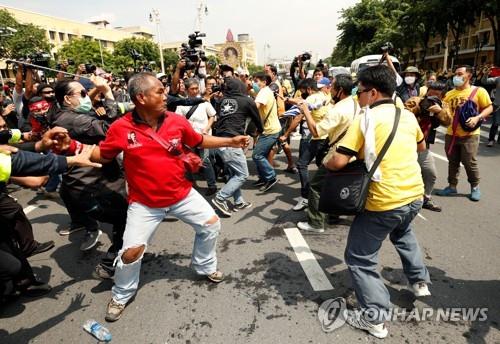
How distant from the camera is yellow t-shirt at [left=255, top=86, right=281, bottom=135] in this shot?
17.2ft

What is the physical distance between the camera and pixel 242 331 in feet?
8.14

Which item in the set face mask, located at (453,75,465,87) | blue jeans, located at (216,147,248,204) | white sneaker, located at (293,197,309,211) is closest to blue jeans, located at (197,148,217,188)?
blue jeans, located at (216,147,248,204)

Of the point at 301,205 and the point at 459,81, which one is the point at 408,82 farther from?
the point at 301,205

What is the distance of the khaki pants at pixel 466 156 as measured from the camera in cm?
473

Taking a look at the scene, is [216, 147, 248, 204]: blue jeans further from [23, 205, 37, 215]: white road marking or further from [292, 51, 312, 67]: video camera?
[292, 51, 312, 67]: video camera

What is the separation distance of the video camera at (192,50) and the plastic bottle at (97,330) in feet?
12.5

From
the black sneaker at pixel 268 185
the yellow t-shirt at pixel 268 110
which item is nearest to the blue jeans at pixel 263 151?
the yellow t-shirt at pixel 268 110

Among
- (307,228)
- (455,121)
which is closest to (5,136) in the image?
(307,228)

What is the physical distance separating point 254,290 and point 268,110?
10.6 ft

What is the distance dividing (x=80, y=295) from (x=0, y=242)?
831 mm

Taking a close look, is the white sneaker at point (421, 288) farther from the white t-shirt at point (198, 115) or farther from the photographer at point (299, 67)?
the photographer at point (299, 67)

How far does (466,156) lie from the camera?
4773 mm

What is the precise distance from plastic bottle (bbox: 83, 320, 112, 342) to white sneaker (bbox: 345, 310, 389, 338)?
188 centimetres

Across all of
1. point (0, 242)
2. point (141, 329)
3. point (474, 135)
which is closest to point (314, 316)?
point (141, 329)
